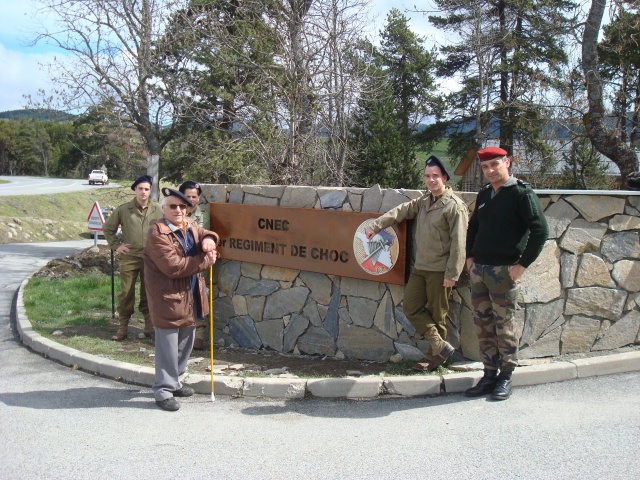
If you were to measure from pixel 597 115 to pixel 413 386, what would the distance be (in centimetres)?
753

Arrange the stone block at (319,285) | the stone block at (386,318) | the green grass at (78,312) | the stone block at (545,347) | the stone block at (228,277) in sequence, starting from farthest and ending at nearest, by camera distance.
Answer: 1. the stone block at (228,277)
2. the green grass at (78,312)
3. the stone block at (319,285)
4. the stone block at (386,318)
5. the stone block at (545,347)

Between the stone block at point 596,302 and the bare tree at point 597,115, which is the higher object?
the bare tree at point 597,115

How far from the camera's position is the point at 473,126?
2964 cm

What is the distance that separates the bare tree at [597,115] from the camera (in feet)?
33.6

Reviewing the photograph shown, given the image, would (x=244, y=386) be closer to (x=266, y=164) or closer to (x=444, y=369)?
(x=444, y=369)

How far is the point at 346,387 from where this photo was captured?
511 cm

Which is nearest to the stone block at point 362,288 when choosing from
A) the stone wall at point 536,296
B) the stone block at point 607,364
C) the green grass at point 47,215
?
the stone wall at point 536,296

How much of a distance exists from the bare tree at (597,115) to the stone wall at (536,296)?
5.45 m

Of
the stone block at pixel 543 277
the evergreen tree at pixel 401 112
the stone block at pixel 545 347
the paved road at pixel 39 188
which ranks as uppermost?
the evergreen tree at pixel 401 112

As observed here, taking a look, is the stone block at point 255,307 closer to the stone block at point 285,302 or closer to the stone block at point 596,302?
the stone block at point 285,302

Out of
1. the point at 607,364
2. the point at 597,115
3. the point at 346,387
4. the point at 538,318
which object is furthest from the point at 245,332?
the point at 597,115

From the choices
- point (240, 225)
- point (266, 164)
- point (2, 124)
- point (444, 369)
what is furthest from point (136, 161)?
point (2, 124)

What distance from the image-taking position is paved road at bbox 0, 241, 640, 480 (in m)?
3.67

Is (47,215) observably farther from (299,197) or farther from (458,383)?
(458,383)
